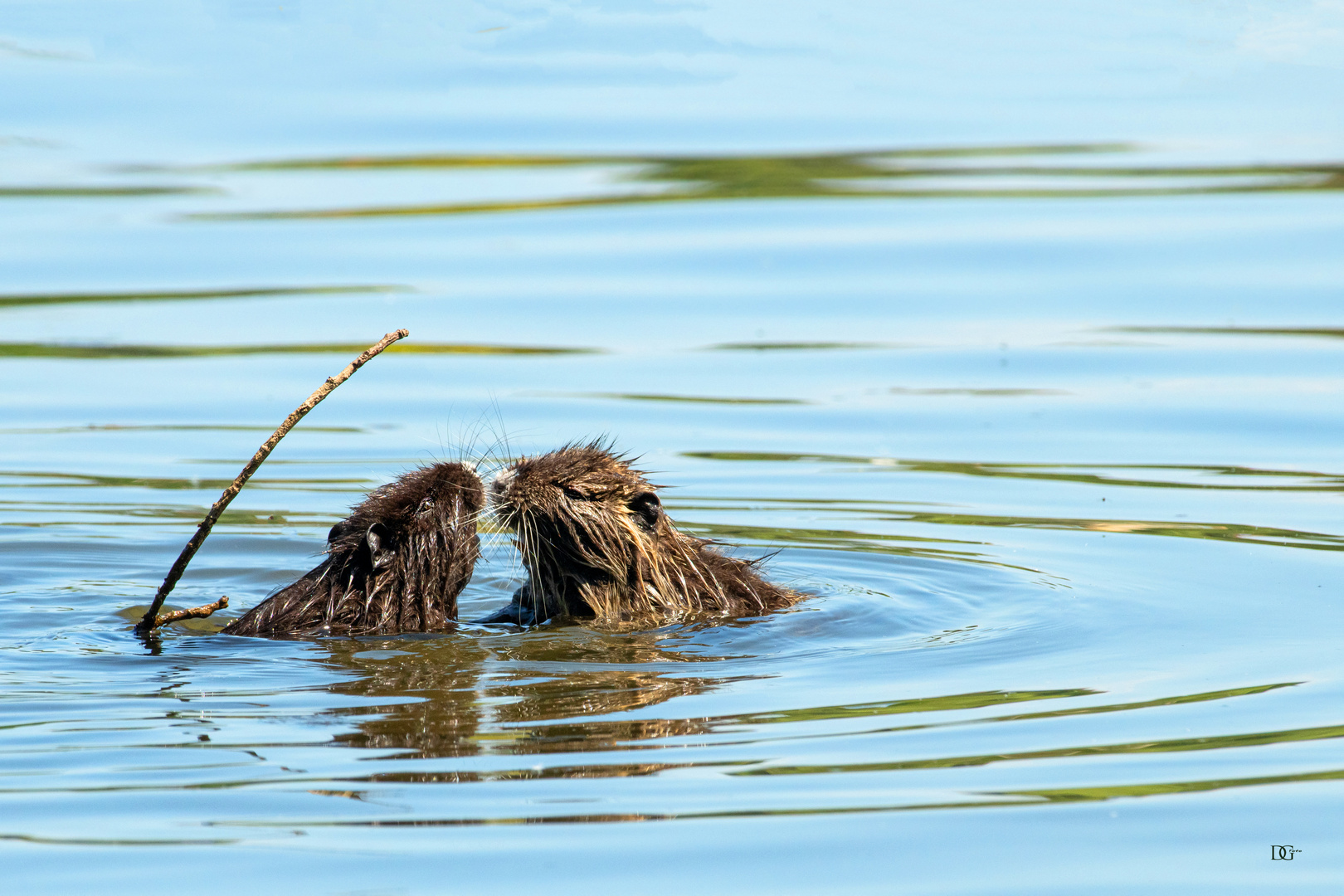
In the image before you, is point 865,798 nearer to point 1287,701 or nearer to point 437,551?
point 1287,701

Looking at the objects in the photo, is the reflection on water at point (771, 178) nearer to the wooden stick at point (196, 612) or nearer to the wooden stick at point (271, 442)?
the wooden stick at point (196, 612)

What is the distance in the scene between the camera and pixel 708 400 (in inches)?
551

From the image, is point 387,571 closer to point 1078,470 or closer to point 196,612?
point 196,612

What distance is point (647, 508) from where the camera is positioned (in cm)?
901

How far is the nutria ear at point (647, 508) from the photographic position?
8.98 m

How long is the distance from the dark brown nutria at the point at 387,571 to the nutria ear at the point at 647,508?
740 mm

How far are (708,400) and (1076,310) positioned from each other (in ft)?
12.3

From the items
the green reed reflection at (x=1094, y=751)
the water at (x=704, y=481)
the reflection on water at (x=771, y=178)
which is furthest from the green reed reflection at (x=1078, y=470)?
the reflection on water at (x=771, y=178)

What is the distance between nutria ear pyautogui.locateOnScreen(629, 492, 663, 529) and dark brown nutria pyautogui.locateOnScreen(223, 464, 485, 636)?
74cm

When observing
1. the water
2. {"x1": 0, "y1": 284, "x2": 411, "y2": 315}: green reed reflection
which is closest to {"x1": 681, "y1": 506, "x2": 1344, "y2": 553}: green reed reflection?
the water

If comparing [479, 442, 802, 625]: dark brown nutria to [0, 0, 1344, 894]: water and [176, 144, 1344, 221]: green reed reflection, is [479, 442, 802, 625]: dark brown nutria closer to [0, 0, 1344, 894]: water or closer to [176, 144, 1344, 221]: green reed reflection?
[0, 0, 1344, 894]: water

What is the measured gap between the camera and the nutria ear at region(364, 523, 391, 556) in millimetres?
8500

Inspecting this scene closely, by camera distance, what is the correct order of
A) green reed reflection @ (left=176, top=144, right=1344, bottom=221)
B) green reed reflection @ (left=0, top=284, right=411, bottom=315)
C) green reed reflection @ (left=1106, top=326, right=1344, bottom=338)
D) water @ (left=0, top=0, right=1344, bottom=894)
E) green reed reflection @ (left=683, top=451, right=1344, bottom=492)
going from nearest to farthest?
water @ (left=0, top=0, right=1344, bottom=894) < green reed reflection @ (left=683, top=451, right=1344, bottom=492) < green reed reflection @ (left=1106, top=326, right=1344, bottom=338) < green reed reflection @ (left=0, top=284, right=411, bottom=315) < green reed reflection @ (left=176, top=144, right=1344, bottom=221)

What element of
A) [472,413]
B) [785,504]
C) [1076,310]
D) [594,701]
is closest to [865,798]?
[594,701]
